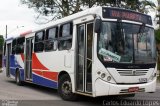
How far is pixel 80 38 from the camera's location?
37.7 feet

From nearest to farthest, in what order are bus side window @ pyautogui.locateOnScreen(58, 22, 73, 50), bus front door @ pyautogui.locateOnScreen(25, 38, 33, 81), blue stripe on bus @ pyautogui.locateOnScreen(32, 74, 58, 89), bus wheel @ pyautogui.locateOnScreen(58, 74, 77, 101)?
bus wheel @ pyautogui.locateOnScreen(58, 74, 77, 101), bus side window @ pyautogui.locateOnScreen(58, 22, 73, 50), blue stripe on bus @ pyautogui.locateOnScreen(32, 74, 58, 89), bus front door @ pyautogui.locateOnScreen(25, 38, 33, 81)

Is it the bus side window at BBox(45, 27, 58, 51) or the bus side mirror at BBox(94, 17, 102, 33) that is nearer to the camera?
the bus side mirror at BBox(94, 17, 102, 33)

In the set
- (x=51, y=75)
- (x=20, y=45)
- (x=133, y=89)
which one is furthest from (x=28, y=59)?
(x=133, y=89)

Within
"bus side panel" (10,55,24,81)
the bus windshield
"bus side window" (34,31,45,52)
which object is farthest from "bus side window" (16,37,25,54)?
the bus windshield

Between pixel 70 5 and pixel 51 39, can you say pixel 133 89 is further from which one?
pixel 70 5

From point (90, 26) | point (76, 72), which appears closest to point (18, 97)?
point (76, 72)

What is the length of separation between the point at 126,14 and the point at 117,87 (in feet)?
8.07

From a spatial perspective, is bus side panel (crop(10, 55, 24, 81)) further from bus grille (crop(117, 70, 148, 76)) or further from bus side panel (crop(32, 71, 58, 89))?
bus grille (crop(117, 70, 148, 76))

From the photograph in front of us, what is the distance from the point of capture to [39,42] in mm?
15266

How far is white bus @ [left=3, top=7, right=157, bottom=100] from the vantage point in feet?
33.6

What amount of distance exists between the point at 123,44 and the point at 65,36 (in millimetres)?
2852

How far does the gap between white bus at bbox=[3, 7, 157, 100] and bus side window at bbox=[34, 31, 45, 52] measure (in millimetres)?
1819

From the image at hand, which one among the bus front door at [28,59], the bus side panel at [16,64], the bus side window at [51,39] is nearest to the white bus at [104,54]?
the bus side window at [51,39]

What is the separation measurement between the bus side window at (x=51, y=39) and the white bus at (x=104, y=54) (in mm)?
276
